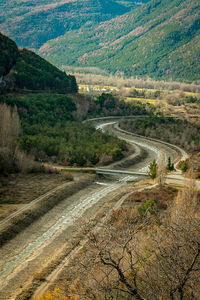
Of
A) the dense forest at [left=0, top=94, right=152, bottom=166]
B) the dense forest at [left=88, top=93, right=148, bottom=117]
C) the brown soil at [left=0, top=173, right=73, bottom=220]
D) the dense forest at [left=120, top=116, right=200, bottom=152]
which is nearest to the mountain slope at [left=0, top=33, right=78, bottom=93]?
the dense forest at [left=0, top=94, right=152, bottom=166]

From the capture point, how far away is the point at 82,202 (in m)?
39.2

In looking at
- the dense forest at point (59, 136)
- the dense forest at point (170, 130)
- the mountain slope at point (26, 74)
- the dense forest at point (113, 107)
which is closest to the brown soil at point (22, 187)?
the dense forest at point (59, 136)

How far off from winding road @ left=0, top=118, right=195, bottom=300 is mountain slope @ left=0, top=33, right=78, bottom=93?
57.6 metres

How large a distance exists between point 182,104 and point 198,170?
106 metres

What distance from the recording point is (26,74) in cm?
10419

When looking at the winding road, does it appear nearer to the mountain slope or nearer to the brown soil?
the brown soil

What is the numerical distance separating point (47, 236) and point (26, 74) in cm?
8206

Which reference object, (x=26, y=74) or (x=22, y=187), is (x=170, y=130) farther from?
(x=22, y=187)

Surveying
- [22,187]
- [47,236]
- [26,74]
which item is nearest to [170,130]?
[26,74]

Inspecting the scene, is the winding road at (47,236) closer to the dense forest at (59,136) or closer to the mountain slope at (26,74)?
the dense forest at (59,136)

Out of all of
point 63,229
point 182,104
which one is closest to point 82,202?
point 63,229

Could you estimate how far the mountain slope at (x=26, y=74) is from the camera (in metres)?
98.6

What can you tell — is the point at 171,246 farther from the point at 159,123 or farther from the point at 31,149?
the point at 159,123

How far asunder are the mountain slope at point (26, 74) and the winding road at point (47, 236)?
57.6 meters
